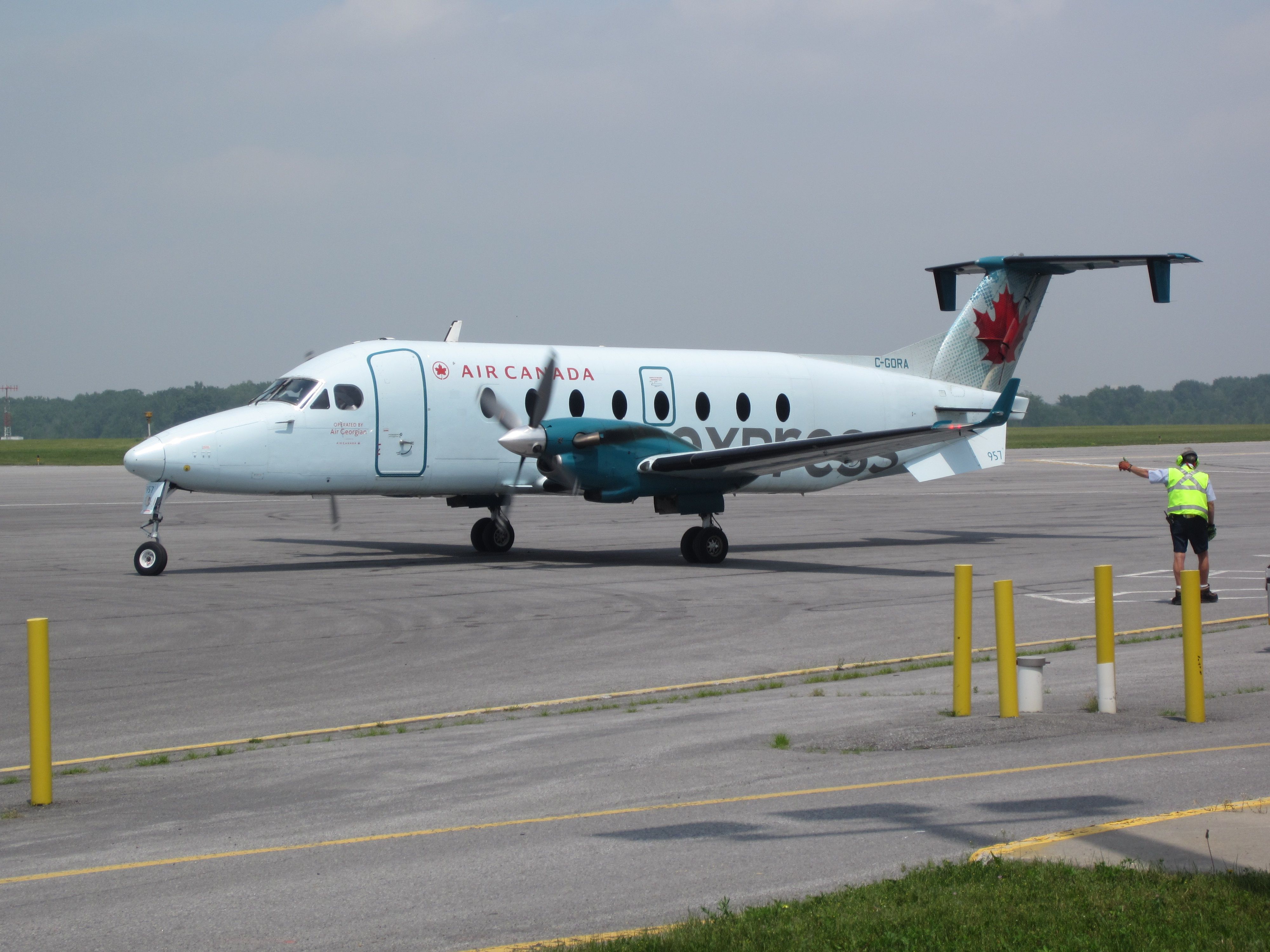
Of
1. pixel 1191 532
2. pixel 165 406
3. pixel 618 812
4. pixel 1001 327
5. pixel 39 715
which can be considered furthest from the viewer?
pixel 165 406

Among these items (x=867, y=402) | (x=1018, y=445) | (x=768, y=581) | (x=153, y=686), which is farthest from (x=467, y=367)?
(x=1018, y=445)

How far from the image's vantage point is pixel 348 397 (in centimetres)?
2153

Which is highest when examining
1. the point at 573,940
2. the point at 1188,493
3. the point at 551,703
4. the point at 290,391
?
the point at 290,391

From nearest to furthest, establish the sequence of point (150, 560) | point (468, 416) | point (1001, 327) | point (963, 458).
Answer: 1. point (150, 560)
2. point (468, 416)
3. point (963, 458)
4. point (1001, 327)

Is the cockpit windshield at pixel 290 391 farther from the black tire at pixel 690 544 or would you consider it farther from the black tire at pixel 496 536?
the black tire at pixel 690 544

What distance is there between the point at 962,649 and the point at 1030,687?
1.97 feet

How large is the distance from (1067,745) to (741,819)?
9.73ft

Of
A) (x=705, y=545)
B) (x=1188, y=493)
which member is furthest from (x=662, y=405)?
(x=1188, y=493)

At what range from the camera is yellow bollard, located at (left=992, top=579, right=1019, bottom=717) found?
9719 mm

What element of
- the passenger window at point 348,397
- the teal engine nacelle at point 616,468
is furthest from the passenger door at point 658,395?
the passenger window at point 348,397

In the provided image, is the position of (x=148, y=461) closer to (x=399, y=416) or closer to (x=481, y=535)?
(x=399, y=416)

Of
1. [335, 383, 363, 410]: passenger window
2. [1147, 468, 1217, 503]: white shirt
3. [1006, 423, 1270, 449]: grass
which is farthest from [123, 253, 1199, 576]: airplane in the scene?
[1006, 423, 1270, 449]: grass

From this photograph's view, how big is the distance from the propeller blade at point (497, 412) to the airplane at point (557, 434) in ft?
0.12

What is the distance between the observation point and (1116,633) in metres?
14.5
